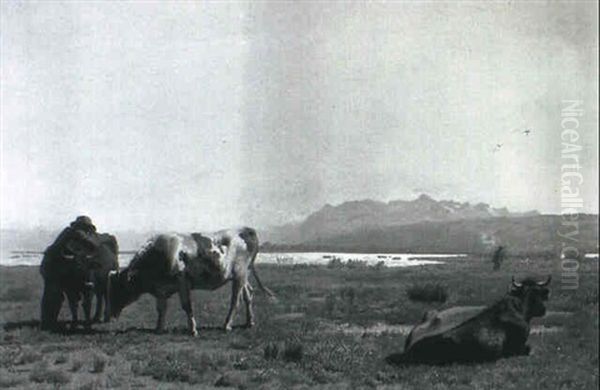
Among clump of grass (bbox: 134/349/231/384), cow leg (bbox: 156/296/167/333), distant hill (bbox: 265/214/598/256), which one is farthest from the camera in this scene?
distant hill (bbox: 265/214/598/256)

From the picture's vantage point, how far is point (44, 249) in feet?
26.3

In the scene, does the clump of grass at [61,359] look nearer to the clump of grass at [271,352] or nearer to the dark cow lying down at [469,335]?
the clump of grass at [271,352]

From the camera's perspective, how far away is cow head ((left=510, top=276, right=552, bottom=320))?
9.40m

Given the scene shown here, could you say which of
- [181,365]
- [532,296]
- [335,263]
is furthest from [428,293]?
[181,365]

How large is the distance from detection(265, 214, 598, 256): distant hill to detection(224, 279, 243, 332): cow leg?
3.51 feet

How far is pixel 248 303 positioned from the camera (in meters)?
9.22

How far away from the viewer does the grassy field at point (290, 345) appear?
7230mm

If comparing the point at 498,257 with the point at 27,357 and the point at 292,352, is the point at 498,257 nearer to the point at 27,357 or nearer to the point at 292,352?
the point at 292,352

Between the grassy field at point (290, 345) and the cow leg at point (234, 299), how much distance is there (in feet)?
0.40

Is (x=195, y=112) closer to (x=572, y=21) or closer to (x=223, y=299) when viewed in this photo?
(x=223, y=299)

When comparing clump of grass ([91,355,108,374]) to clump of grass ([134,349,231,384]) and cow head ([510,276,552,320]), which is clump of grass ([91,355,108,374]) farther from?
cow head ([510,276,552,320])

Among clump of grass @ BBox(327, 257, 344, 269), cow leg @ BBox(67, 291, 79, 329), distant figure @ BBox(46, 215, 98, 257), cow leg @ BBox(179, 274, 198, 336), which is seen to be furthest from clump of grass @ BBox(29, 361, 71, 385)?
clump of grass @ BBox(327, 257, 344, 269)

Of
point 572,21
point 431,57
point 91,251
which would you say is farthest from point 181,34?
point 572,21

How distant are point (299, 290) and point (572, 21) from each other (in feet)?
17.9
